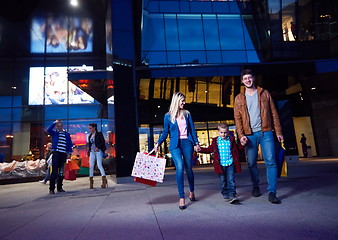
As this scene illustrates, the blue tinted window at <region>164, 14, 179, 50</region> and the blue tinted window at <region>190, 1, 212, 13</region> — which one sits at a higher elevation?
the blue tinted window at <region>190, 1, 212, 13</region>

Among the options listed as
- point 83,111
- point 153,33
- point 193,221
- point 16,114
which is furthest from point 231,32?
point 16,114

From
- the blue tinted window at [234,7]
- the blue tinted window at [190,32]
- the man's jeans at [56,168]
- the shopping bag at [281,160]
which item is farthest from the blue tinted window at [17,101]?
the shopping bag at [281,160]

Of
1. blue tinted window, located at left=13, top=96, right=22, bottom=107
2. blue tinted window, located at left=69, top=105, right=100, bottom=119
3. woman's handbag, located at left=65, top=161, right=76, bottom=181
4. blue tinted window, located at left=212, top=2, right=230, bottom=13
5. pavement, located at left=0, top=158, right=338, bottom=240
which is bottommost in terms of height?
pavement, located at left=0, top=158, right=338, bottom=240

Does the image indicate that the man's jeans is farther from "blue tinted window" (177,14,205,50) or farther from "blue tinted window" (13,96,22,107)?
"blue tinted window" (13,96,22,107)

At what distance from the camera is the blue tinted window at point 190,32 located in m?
16.6

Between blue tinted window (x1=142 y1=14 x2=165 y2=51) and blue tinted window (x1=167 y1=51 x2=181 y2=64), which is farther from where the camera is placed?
blue tinted window (x1=142 y1=14 x2=165 y2=51)

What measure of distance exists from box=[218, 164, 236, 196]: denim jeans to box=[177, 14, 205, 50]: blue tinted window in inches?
548

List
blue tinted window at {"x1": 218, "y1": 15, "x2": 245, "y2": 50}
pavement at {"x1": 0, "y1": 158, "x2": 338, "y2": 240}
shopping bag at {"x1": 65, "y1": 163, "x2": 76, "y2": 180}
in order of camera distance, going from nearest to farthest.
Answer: pavement at {"x1": 0, "y1": 158, "x2": 338, "y2": 240} < shopping bag at {"x1": 65, "y1": 163, "x2": 76, "y2": 180} < blue tinted window at {"x1": 218, "y1": 15, "x2": 245, "y2": 50}


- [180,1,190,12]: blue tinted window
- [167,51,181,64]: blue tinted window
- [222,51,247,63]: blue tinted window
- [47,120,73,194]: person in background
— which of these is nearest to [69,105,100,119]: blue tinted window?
[167,51,181,64]: blue tinted window

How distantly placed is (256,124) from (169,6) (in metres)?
15.8

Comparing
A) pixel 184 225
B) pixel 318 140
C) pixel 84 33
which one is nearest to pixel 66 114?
pixel 84 33

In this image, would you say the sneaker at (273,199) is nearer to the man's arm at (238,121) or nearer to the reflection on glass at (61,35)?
the man's arm at (238,121)

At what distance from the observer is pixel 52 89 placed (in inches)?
794

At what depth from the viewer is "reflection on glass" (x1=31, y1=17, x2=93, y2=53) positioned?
16.2 metres
